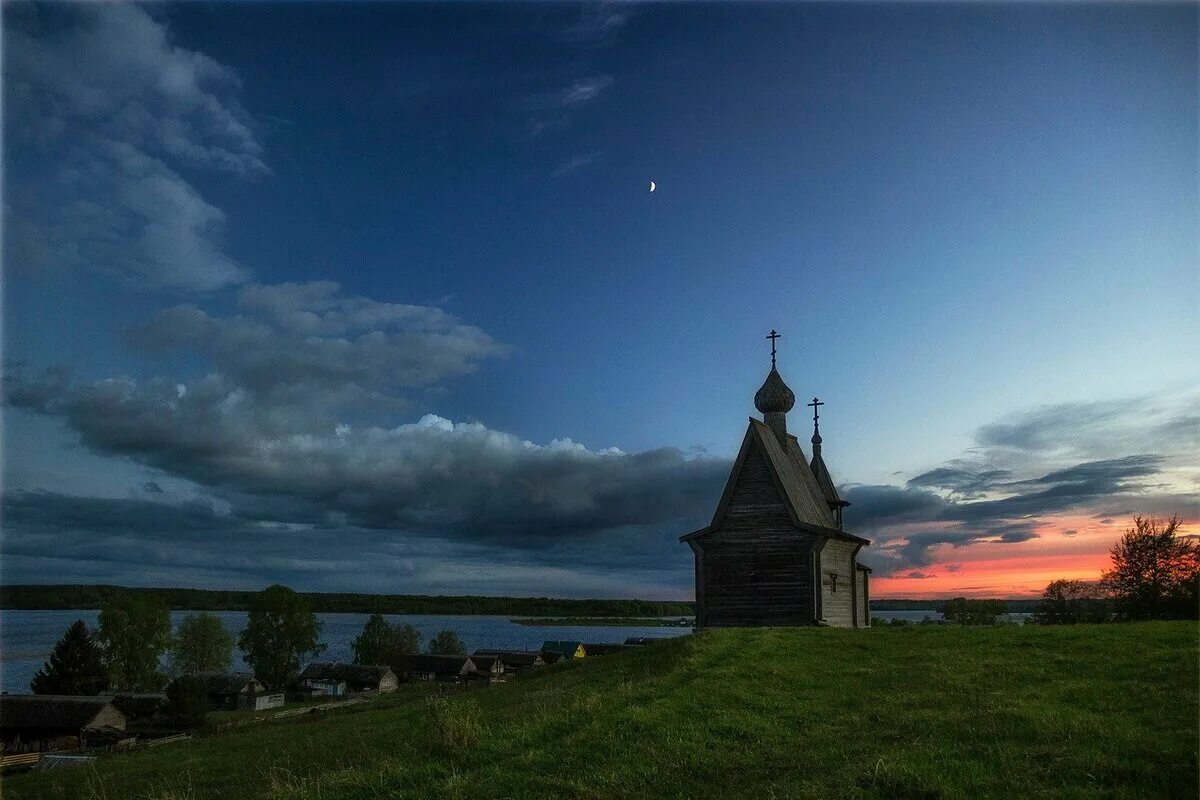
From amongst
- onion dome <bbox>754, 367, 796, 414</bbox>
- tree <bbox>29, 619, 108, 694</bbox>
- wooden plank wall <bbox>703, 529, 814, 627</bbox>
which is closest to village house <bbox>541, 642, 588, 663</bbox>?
tree <bbox>29, 619, 108, 694</bbox>

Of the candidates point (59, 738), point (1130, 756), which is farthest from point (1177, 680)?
point (59, 738)


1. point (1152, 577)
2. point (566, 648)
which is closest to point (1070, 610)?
point (1152, 577)

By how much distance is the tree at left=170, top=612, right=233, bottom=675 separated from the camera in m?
95.2

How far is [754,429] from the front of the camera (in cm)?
3073

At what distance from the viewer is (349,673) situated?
3216 inches

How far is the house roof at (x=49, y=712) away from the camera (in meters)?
54.3

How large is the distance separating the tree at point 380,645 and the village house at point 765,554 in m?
75.6

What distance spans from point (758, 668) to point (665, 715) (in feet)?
18.7

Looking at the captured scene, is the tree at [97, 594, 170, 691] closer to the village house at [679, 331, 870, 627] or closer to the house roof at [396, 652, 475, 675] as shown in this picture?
the house roof at [396, 652, 475, 675]

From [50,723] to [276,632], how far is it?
32560mm

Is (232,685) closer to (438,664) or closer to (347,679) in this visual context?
(347,679)

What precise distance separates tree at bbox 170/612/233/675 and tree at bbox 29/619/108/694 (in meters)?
24.2

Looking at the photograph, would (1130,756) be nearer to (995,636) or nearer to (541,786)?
(541,786)

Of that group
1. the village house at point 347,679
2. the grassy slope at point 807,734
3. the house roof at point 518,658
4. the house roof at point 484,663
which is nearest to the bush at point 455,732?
the grassy slope at point 807,734
